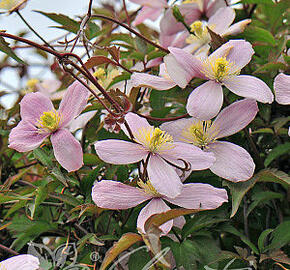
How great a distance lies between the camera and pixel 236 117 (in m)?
0.42

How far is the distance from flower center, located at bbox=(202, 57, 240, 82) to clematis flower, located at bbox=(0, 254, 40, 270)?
0.23 meters

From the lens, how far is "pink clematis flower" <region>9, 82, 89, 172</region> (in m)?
0.41

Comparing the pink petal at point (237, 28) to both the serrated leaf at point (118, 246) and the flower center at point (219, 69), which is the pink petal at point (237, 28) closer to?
the flower center at point (219, 69)

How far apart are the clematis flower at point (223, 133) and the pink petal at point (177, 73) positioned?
0.04 meters

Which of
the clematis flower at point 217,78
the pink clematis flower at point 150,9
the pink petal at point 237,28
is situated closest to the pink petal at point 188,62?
the clematis flower at point 217,78

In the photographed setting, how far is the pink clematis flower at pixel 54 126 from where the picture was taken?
0.41m

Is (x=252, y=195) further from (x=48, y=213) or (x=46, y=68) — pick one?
(x=46, y=68)

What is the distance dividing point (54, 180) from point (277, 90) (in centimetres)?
22

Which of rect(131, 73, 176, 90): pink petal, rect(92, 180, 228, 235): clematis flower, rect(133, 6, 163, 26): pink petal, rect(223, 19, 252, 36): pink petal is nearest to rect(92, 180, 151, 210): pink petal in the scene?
rect(92, 180, 228, 235): clematis flower

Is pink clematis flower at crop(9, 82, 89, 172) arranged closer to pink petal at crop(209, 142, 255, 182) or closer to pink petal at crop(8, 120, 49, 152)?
pink petal at crop(8, 120, 49, 152)

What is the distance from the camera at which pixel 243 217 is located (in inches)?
18.1

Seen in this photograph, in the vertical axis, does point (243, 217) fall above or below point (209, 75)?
below

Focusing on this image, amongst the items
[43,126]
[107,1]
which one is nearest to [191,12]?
[107,1]

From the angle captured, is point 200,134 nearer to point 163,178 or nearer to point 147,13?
point 163,178
